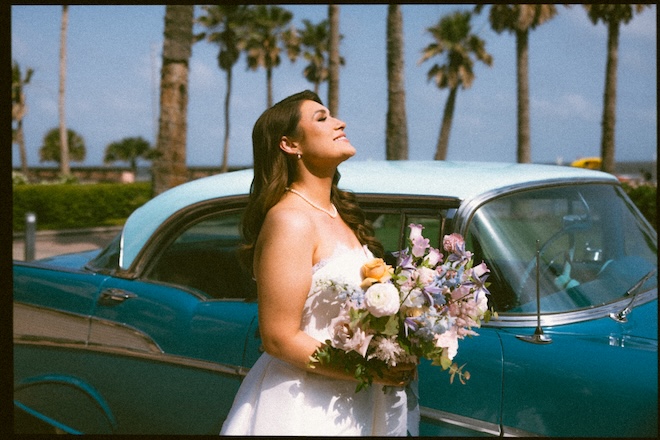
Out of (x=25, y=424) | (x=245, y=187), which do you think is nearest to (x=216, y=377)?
(x=245, y=187)

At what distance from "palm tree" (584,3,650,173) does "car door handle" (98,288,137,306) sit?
62.8 feet

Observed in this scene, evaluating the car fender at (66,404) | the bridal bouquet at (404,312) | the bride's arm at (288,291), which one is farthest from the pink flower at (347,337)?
the car fender at (66,404)

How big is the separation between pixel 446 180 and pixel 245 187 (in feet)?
3.00

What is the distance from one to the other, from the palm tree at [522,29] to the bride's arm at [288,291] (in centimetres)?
1994

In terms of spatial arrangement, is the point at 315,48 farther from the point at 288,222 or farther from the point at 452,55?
the point at 288,222

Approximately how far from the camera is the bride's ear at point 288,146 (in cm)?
215

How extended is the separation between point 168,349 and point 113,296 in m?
0.46

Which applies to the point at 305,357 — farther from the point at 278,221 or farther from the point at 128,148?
the point at 128,148

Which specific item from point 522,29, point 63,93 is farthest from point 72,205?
point 522,29

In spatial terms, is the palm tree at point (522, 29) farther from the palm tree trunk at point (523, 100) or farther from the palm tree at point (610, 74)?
the palm tree at point (610, 74)

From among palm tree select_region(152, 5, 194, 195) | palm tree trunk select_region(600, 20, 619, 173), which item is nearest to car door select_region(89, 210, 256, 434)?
palm tree select_region(152, 5, 194, 195)

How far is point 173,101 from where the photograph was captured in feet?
29.1

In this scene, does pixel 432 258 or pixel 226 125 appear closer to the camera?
pixel 432 258

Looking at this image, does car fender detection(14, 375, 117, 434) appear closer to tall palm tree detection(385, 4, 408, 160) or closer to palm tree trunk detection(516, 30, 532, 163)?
tall palm tree detection(385, 4, 408, 160)
